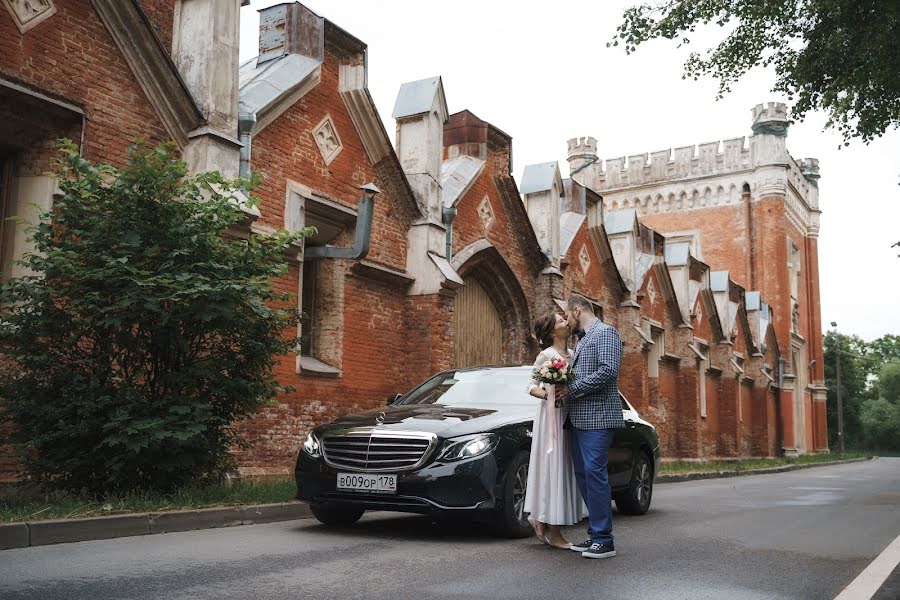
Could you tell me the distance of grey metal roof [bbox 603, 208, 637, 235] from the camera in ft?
85.4

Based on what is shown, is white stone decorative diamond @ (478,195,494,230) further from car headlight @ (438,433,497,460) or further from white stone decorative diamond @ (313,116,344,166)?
car headlight @ (438,433,497,460)

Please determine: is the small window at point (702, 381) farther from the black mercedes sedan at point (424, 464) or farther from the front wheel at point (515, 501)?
the front wheel at point (515, 501)

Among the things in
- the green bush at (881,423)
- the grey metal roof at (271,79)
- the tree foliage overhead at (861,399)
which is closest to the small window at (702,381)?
the grey metal roof at (271,79)

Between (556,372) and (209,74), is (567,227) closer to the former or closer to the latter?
(209,74)

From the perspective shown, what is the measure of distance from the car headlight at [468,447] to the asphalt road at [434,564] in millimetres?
664

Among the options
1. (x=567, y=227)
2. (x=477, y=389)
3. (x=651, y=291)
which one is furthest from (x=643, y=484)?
(x=651, y=291)

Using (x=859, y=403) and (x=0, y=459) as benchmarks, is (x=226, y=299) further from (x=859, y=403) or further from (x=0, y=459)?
(x=859, y=403)

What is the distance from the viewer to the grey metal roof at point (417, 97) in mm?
15781

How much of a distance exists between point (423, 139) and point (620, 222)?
39.1 ft

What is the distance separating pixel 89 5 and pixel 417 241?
6.84 meters

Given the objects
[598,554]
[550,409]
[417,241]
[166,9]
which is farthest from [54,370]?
[417,241]

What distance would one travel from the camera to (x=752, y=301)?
42.1 meters

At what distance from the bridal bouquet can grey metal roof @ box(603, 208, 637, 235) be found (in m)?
19.9

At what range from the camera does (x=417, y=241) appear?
612 inches
